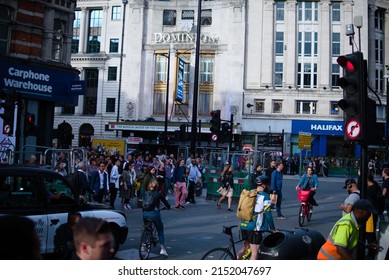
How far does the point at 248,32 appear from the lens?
47281mm

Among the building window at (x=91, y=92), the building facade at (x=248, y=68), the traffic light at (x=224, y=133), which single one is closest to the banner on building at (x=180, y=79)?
the building facade at (x=248, y=68)

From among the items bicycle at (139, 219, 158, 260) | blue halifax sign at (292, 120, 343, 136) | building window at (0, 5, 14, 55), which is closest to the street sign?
blue halifax sign at (292, 120, 343, 136)

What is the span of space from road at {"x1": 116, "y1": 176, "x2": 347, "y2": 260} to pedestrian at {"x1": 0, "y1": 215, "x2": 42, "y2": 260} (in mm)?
6054

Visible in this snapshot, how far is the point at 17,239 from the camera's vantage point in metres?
2.63

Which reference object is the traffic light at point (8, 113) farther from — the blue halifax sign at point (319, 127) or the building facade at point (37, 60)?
the blue halifax sign at point (319, 127)

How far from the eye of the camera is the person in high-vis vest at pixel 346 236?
15.4ft

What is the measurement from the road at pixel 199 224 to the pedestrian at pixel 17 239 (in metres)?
6.05

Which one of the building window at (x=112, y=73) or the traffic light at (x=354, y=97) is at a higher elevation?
the building window at (x=112, y=73)

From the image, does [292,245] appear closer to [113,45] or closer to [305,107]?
[305,107]

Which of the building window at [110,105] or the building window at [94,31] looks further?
the building window at [94,31]

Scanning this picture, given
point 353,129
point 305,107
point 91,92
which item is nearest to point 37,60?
point 353,129

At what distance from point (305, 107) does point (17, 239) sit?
151 ft

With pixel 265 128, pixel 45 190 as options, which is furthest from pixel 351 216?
pixel 265 128
